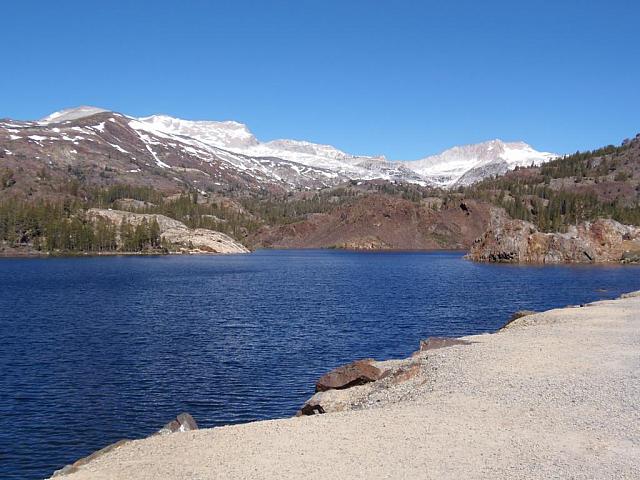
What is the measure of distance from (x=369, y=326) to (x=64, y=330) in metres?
30.3

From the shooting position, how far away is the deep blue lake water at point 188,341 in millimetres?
32688

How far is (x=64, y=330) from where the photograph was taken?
6034 centimetres

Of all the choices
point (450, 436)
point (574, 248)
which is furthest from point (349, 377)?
point (574, 248)

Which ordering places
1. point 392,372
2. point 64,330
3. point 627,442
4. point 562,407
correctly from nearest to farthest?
point 627,442 < point 562,407 < point 392,372 < point 64,330

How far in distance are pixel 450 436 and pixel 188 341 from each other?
37.9m

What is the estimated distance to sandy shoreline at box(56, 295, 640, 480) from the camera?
1861 centimetres

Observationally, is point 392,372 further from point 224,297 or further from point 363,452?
point 224,297

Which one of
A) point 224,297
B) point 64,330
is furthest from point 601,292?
point 64,330

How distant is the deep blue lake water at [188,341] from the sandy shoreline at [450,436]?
757 centimetres

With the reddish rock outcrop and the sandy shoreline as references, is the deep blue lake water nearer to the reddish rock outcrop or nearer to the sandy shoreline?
the sandy shoreline

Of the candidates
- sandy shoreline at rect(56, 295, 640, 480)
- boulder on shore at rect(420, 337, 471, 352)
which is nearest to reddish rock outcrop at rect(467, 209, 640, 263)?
boulder on shore at rect(420, 337, 471, 352)

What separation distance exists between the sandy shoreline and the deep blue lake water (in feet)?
24.8

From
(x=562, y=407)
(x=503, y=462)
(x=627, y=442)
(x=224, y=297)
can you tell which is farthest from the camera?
(x=224, y=297)

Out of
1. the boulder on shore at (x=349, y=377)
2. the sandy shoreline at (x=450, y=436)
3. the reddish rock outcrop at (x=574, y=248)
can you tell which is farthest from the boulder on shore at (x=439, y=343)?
the reddish rock outcrop at (x=574, y=248)
